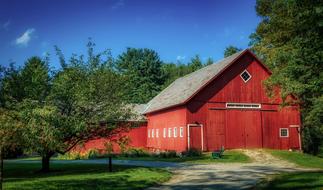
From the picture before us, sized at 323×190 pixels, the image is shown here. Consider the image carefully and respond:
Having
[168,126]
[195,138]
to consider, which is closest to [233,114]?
[195,138]

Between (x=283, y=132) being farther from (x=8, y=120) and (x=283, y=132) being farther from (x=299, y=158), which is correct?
(x=8, y=120)

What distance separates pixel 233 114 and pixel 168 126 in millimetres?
7142

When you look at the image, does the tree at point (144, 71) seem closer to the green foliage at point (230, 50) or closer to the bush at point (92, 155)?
the green foliage at point (230, 50)

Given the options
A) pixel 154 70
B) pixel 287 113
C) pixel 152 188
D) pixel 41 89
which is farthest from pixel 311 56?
pixel 154 70

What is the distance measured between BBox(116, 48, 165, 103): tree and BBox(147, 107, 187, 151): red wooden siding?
1157 inches

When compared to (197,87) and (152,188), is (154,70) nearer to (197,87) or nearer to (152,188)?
(197,87)

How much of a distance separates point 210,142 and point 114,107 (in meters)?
13.8

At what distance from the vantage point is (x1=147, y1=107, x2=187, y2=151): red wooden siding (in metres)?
34.6

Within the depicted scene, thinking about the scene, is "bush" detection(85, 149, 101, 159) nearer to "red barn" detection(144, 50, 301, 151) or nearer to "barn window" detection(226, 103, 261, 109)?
"red barn" detection(144, 50, 301, 151)

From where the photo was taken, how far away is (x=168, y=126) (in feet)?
127

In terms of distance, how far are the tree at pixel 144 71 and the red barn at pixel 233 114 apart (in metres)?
37.7

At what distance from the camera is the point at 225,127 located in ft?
113

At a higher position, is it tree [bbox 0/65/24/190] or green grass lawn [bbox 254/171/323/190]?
tree [bbox 0/65/24/190]

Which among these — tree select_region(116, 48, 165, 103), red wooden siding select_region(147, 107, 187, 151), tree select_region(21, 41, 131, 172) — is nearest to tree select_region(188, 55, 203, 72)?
tree select_region(116, 48, 165, 103)
